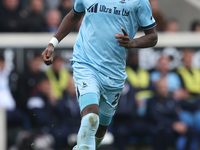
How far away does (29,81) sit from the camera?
34.8 feet

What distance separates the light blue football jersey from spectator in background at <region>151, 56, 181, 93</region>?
531 centimetres

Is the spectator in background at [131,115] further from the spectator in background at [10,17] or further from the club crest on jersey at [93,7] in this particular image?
the club crest on jersey at [93,7]

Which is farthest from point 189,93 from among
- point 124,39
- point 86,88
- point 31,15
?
point 124,39

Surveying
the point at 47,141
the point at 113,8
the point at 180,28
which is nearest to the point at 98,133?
the point at 113,8

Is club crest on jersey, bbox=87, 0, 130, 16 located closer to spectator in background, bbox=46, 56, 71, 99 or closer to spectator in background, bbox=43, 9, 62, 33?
spectator in background, bbox=46, 56, 71, 99

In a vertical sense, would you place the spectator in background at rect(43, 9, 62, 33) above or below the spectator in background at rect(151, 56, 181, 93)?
above

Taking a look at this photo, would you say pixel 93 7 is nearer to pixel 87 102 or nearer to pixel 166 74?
pixel 87 102

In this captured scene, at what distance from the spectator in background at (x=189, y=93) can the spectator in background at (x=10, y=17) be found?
383cm

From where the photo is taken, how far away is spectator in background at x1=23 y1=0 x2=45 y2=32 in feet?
38.5

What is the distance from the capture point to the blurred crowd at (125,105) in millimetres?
10367

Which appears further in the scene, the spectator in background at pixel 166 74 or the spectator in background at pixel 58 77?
the spectator in background at pixel 166 74

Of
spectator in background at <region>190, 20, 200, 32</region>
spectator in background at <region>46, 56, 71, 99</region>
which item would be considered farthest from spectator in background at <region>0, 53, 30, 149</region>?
Result: spectator in background at <region>190, 20, 200, 32</region>

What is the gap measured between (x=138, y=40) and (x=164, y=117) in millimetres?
5312

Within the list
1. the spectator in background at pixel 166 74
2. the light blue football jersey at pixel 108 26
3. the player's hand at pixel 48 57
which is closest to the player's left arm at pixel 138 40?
the light blue football jersey at pixel 108 26
